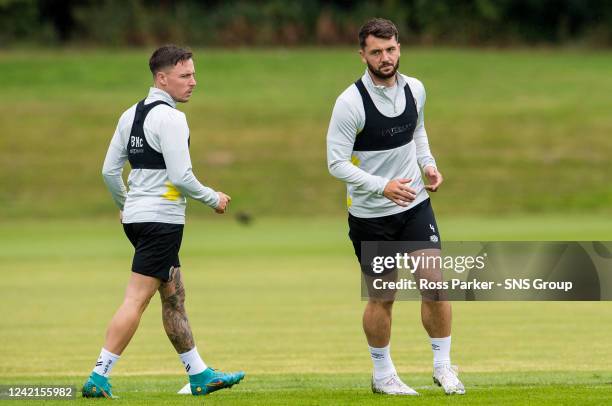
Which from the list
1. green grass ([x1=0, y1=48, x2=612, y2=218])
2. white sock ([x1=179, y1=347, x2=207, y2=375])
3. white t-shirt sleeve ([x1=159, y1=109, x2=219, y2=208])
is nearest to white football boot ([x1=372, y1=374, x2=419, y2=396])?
white sock ([x1=179, y1=347, x2=207, y2=375])

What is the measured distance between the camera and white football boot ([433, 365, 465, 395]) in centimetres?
799

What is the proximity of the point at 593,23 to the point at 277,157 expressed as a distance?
23.0m

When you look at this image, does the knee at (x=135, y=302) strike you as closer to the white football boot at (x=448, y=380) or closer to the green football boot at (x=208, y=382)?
the green football boot at (x=208, y=382)

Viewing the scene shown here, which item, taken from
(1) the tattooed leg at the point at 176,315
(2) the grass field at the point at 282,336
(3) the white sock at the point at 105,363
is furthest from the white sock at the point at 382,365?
(3) the white sock at the point at 105,363

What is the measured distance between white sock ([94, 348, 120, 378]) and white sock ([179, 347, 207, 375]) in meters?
0.54

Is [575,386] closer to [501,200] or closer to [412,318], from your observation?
[412,318]

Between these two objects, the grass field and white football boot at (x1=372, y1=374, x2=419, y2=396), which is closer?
white football boot at (x1=372, y1=374, x2=419, y2=396)

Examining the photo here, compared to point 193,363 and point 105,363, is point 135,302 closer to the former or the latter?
point 105,363

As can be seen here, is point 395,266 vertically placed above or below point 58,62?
above

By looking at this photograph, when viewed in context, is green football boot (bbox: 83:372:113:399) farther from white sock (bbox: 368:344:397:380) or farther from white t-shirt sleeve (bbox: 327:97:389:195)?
white t-shirt sleeve (bbox: 327:97:389:195)

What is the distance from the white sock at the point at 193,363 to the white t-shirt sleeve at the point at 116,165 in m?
1.07

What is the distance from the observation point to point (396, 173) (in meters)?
8.30

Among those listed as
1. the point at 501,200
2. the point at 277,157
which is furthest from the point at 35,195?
the point at 501,200

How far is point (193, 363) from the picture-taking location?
8547mm
